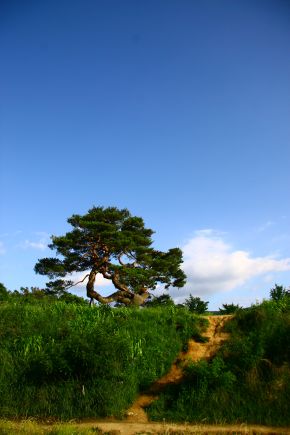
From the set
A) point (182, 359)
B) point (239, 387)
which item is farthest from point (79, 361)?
point (239, 387)

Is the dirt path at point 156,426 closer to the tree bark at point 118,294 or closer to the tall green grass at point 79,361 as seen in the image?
the tall green grass at point 79,361

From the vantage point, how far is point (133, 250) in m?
24.5

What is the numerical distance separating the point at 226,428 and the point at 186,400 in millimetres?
1347

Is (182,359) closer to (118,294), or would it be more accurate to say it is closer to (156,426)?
(156,426)

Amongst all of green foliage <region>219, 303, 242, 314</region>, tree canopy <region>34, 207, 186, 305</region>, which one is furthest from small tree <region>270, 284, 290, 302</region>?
tree canopy <region>34, 207, 186, 305</region>

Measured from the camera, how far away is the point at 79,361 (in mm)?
9828

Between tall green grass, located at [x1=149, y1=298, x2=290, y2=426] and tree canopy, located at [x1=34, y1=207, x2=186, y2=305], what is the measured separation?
1209cm

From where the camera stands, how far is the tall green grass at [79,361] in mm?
9562

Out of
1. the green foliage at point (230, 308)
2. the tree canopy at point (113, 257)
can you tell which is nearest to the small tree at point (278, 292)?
the green foliage at point (230, 308)

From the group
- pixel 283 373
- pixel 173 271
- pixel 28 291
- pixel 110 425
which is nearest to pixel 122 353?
pixel 110 425

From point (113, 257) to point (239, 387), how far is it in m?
15.5

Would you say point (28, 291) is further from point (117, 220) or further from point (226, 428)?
point (226, 428)

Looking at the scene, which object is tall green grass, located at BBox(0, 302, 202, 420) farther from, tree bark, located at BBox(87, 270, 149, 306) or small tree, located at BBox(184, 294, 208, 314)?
tree bark, located at BBox(87, 270, 149, 306)

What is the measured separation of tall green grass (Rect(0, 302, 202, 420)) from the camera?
9.56 metres
